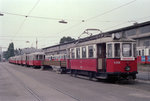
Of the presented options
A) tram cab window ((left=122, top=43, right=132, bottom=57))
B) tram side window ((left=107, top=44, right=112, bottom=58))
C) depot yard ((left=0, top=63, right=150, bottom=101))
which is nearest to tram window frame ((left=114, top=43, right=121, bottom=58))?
tram cab window ((left=122, top=43, right=132, bottom=57))

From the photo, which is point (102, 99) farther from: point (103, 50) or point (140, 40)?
point (140, 40)

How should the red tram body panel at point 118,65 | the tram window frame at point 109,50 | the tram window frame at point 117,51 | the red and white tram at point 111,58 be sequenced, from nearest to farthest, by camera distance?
the red tram body panel at point 118,65 < the red and white tram at point 111,58 < the tram window frame at point 117,51 < the tram window frame at point 109,50

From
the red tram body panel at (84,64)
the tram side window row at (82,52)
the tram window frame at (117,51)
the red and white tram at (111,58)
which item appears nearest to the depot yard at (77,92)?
the red and white tram at (111,58)

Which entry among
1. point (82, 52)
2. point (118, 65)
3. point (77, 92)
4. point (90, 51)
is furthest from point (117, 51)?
point (77, 92)

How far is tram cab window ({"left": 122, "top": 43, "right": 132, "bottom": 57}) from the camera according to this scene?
49.3 feet

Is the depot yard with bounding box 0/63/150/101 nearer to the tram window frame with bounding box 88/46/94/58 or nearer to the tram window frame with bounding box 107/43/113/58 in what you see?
the tram window frame with bounding box 107/43/113/58

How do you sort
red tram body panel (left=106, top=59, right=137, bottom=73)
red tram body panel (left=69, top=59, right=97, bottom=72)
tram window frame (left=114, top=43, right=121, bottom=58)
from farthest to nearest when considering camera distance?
red tram body panel (left=69, top=59, right=97, bottom=72) < tram window frame (left=114, top=43, right=121, bottom=58) < red tram body panel (left=106, top=59, right=137, bottom=73)

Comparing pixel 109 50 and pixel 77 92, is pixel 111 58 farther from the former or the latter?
pixel 77 92

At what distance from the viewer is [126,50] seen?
1509cm

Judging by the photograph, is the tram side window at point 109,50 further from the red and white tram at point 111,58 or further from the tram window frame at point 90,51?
the tram window frame at point 90,51

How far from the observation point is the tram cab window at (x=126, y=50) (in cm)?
1502

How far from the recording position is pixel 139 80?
54.2 feet

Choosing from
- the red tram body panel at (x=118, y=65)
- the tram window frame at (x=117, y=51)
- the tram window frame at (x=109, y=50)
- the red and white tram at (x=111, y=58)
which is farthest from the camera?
the tram window frame at (x=109, y=50)

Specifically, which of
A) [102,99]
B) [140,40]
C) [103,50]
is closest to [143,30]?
[140,40]
